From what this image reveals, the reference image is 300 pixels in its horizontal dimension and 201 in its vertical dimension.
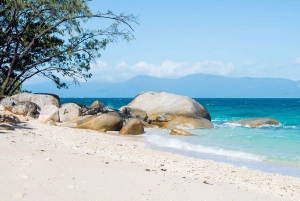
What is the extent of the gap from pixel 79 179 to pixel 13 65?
14.6m

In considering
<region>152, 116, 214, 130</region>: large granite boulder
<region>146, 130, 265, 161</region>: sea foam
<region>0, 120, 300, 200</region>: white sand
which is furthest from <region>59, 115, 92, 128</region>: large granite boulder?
<region>0, 120, 300, 200</region>: white sand

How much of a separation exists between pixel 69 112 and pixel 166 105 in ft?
24.3

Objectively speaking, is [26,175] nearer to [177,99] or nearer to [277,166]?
[277,166]

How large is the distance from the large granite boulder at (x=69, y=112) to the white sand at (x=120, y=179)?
9.87 meters

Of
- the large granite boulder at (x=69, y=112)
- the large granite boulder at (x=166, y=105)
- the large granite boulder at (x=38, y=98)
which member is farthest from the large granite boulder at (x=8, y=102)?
the large granite boulder at (x=166, y=105)

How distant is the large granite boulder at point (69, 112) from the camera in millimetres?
19944

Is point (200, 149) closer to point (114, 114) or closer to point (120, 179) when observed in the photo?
point (114, 114)

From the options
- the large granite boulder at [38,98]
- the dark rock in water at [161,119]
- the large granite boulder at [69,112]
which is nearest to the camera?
the large granite boulder at [69,112]

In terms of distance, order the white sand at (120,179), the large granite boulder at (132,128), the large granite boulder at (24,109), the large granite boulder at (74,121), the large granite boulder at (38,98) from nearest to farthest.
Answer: the white sand at (120,179)
the large granite boulder at (132,128)
the large granite boulder at (74,121)
the large granite boulder at (24,109)
the large granite boulder at (38,98)

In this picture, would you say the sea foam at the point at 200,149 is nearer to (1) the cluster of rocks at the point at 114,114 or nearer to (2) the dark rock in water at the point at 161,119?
(1) the cluster of rocks at the point at 114,114

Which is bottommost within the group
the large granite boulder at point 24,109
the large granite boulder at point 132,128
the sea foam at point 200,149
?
the sea foam at point 200,149

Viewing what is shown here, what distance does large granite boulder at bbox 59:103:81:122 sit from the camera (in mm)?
19944

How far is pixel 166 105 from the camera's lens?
2581 cm

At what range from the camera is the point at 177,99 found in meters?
25.8
